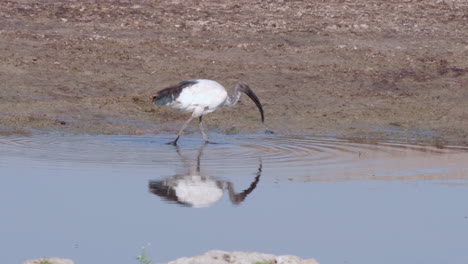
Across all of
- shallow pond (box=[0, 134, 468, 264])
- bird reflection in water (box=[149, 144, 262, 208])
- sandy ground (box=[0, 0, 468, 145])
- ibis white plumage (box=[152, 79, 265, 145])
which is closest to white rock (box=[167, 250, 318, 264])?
shallow pond (box=[0, 134, 468, 264])

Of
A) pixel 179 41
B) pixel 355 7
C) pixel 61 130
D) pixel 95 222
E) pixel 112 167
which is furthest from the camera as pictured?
pixel 355 7

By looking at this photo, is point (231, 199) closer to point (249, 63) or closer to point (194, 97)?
point (194, 97)

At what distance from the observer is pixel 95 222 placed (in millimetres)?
8102

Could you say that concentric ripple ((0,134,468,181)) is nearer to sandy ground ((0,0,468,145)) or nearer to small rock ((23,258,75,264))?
sandy ground ((0,0,468,145))

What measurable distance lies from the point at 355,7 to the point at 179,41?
325 cm

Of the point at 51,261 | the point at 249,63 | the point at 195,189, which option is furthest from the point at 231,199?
the point at 249,63

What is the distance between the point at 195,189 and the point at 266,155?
239 cm

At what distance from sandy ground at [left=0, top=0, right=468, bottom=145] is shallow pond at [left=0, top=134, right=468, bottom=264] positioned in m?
1.28

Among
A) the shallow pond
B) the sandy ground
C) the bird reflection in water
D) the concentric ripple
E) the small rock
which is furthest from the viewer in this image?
the sandy ground

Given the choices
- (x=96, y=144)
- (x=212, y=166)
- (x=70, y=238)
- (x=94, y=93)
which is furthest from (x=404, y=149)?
(x=70, y=238)

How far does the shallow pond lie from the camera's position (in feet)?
24.5

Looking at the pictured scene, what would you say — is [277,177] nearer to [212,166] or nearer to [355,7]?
[212,166]

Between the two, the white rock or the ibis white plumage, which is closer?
the white rock

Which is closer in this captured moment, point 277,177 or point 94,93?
point 277,177
